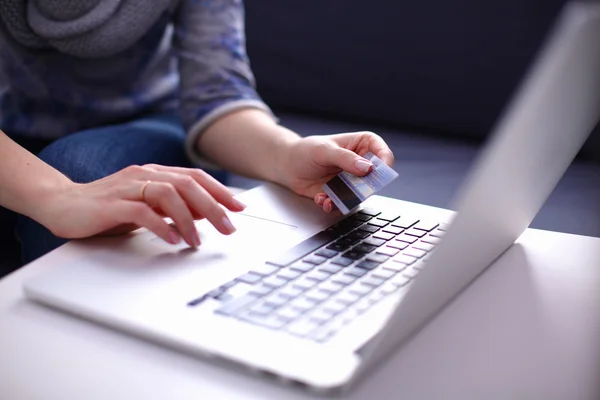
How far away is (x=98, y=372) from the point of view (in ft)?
1.43

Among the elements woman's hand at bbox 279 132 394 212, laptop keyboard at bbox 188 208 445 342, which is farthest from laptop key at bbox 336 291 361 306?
woman's hand at bbox 279 132 394 212

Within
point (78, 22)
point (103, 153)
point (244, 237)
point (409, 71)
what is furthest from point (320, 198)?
point (409, 71)

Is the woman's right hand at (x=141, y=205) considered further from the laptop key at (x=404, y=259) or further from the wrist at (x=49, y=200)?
the laptop key at (x=404, y=259)

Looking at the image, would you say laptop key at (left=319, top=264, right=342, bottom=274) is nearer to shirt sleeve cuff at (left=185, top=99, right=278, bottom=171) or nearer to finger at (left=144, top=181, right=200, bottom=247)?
finger at (left=144, top=181, right=200, bottom=247)

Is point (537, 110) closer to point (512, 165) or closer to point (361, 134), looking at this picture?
point (512, 165)

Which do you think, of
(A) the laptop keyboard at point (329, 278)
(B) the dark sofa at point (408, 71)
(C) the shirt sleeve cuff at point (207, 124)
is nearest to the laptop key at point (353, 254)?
(A) the laptop keyboard at point (329, 278)

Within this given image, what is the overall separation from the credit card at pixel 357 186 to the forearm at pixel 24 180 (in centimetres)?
25

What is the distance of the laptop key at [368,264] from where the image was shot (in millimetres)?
548

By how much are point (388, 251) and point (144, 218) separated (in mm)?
203

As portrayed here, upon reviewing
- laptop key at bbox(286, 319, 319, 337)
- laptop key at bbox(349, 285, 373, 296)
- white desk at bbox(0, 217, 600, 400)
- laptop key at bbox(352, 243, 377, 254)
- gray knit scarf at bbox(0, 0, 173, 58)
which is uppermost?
gray knit scarf at bbox(0, 0, 173, 58)

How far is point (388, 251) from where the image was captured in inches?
23.1

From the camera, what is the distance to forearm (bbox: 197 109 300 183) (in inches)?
33.4

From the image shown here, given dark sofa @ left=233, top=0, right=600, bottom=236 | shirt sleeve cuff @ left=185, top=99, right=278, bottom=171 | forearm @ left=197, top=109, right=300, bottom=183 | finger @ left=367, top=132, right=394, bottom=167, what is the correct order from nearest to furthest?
finger @ left=367, top=132, right=394, bottom=167 → forearm @ left=197, top=109, right=300, bottom=183 → shirt sleeve cuff @ left=185, top=99, right=278, bottom=171 → dark sofa @ left=233, top=0, right=600, bottom=236

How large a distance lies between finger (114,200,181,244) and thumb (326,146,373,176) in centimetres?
19
